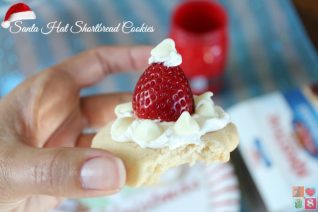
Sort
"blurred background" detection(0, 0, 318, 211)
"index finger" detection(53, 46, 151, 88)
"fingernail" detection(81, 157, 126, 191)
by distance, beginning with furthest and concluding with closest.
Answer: "blurred background" detection(0, 0, 318, 211) → "index finger" detection(53, 46, 151, 88) → "fingernail" detection(81, 157, 126, 191)

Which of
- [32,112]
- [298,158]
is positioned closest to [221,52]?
[298,158]

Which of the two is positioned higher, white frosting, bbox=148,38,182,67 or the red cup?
white frosting, bbox=148,38,182,67

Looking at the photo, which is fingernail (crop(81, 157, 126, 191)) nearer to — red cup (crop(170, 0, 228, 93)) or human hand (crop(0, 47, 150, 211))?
human hand (crop(0, 47, 150, 211))

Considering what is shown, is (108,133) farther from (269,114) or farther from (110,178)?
(269,114)

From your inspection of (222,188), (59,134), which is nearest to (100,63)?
(59,134)

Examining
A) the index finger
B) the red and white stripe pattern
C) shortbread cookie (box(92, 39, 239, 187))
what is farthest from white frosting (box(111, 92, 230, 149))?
the red and white stripe pattern

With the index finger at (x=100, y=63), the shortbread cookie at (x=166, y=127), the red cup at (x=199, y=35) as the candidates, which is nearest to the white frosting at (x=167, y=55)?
the shortbread cookie at (x=166, y=127)

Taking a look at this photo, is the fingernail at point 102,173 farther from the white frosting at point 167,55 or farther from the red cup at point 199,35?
→ the red cup at point 199,35

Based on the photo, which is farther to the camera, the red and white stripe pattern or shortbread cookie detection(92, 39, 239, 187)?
the red and white stripe pattern
